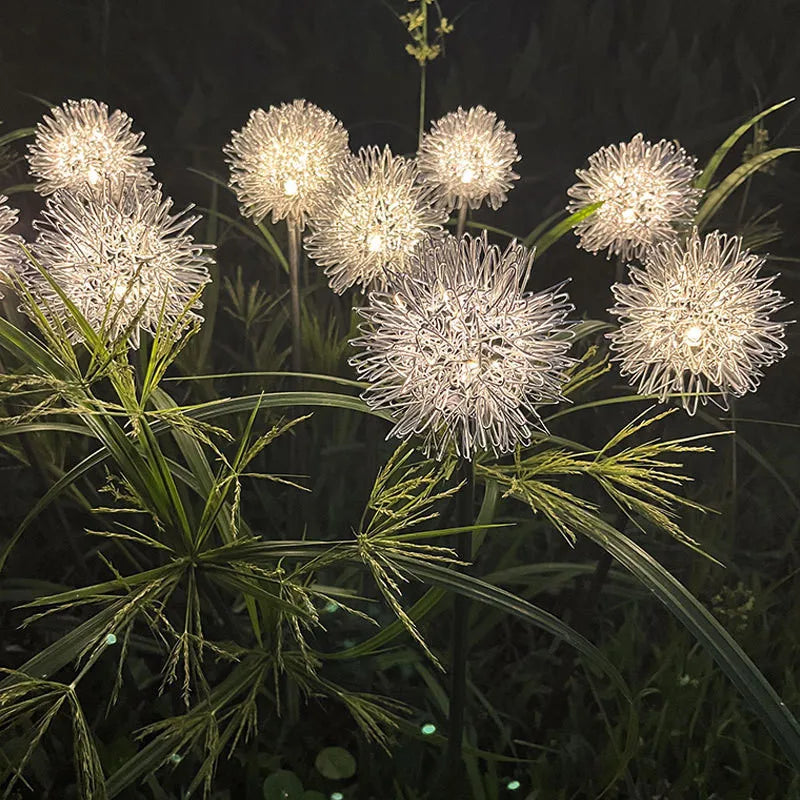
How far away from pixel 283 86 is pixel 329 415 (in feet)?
1.22

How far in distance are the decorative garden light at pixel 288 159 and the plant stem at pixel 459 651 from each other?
0.23 metres

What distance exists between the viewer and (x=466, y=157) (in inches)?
22.5

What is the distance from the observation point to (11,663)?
606 millimetres

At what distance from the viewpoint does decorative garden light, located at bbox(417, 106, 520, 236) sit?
0.57 metres

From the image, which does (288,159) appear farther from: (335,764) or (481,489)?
(335,764)

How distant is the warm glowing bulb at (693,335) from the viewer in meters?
0.41

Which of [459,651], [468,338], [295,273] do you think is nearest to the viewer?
[468,338]

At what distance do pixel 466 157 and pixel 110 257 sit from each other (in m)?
0.28

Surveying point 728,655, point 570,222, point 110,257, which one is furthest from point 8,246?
point 728,655

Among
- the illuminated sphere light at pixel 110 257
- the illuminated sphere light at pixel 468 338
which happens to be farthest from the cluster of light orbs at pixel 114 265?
the illuminated sphere light at pixel 468 338

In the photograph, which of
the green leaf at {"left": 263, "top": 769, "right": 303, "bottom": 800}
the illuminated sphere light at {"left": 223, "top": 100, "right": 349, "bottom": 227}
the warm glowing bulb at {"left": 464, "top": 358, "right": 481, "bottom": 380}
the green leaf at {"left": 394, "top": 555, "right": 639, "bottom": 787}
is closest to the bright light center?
the warm glowing bulb at {"left": 464, "top": 358, "right": 481, "bottom": 380}

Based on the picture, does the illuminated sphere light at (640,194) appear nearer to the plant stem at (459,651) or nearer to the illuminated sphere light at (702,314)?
the illuminated sphere light at (702,314)

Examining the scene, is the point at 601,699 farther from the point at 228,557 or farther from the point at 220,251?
the point at 220,251

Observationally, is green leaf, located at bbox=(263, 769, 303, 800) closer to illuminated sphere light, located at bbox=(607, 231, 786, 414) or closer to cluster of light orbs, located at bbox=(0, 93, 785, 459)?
cluster of light orbs, located at bbox=(0, 93, 785, 459)
